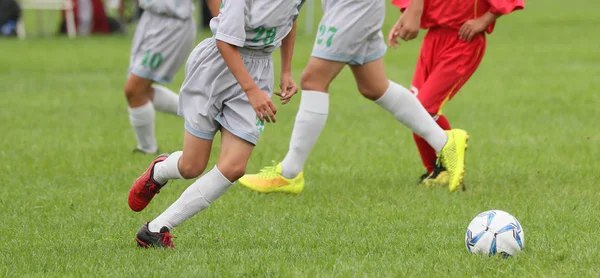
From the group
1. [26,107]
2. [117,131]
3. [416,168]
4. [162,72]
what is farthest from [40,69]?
[416,168]

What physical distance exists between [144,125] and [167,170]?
2987 millimetres

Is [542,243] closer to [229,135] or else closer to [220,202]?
[229,135]

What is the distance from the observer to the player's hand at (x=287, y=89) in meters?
4.77

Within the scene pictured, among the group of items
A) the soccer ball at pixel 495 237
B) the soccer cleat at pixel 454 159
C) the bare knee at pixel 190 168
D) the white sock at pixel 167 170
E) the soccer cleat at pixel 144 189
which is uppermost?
the soccer ball at pixel 495 237

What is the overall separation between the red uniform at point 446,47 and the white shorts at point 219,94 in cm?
187

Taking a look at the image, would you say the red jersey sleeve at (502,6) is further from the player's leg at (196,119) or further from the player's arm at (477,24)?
the player's leg at (196,119)

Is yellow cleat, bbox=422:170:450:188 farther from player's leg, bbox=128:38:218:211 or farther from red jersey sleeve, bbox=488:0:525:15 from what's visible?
player's leg, bbox=128:38:218:211

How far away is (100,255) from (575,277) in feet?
6.48

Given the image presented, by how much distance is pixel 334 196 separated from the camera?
615 centimetres

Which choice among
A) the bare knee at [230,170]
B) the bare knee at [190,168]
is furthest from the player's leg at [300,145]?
the bare knee at [230,170]

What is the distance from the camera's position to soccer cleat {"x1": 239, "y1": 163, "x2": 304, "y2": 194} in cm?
622

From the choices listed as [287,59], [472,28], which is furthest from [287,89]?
Result: [472,28]

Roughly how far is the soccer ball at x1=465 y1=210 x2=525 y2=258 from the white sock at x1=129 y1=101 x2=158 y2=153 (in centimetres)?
375

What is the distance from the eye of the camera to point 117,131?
939 centimetres
